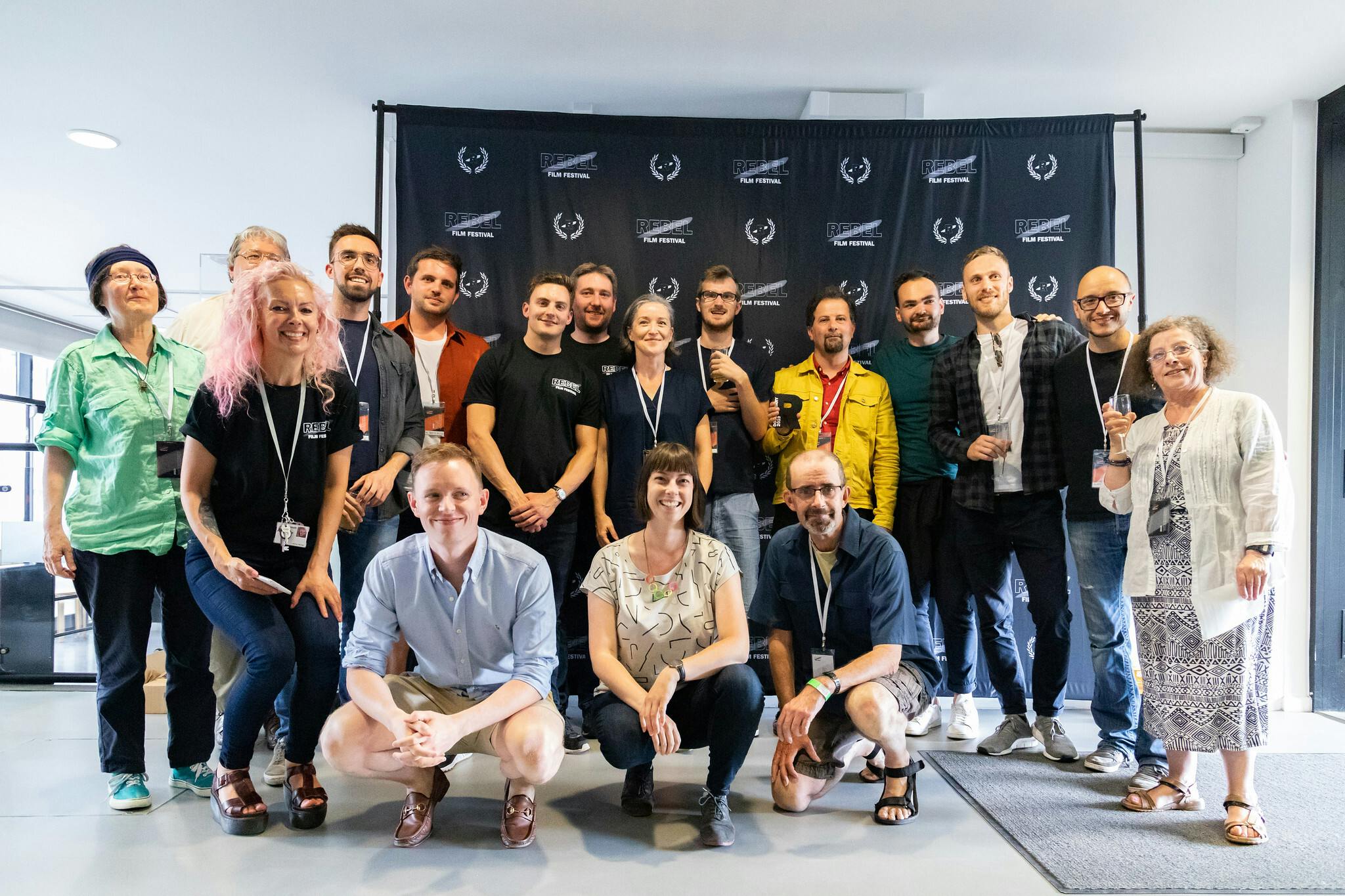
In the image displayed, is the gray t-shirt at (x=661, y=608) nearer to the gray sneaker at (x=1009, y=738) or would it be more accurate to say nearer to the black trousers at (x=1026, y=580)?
the black trousers at (x=1026, y=580)

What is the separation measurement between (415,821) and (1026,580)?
240 centimetres

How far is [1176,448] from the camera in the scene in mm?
2553

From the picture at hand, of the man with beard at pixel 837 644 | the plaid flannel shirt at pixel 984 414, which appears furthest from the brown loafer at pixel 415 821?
the plaid flannel shirt at pixel 984 414

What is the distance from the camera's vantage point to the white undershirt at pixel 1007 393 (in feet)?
10.7

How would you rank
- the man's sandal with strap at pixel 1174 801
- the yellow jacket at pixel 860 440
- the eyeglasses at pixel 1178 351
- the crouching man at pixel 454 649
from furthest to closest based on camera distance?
the yellow jacket at pixel 860 440 → the man's sandal with strap at pixel 1174 801 → the eyeglasses at pixel 1178 351 → the crouching man at pixel 454 649

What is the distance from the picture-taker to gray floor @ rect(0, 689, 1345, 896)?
2.11 m

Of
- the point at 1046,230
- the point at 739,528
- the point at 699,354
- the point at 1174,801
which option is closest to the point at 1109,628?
the point at 1174,801

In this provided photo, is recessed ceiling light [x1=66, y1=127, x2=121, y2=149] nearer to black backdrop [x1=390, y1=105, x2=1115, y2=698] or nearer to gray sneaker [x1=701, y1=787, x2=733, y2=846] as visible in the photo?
black backdrop [x1=390, y1=105, x2=1115, y2=698]

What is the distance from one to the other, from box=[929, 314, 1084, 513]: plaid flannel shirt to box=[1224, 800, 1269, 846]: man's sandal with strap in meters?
1.22

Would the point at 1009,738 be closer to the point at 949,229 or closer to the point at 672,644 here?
the point at 672,644

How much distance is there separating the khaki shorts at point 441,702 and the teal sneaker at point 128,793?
907 mm

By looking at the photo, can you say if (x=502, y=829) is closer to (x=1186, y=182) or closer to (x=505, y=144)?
(x=505, y=144)

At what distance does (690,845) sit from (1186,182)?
4.47 metres

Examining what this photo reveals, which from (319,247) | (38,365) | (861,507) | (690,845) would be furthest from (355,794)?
(38,365)
